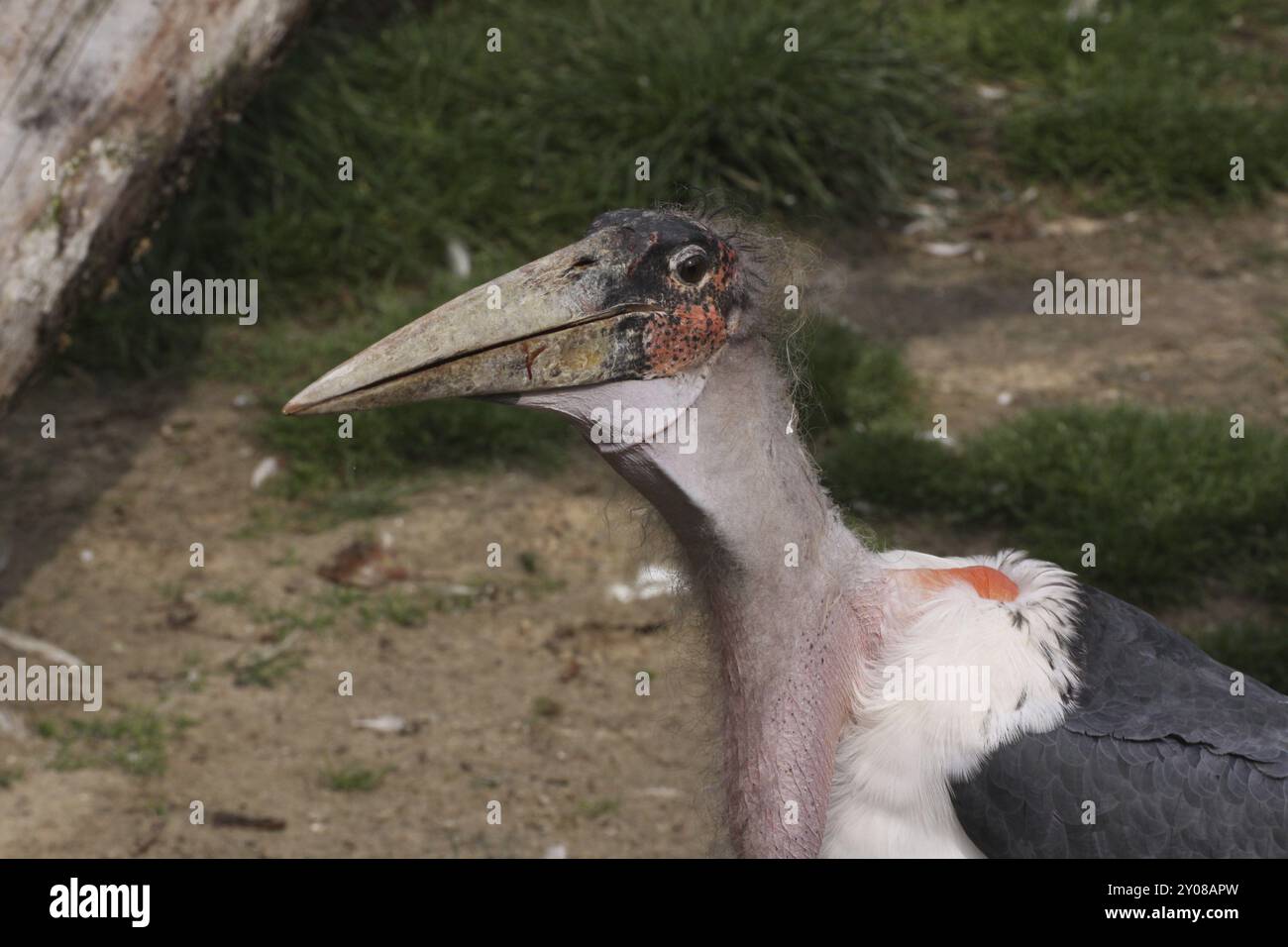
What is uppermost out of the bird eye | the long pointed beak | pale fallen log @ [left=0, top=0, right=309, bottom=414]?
pale fallen log @ [left=0, top=0, right=309, bottom=414]

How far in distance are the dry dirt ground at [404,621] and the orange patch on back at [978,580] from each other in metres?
0.41

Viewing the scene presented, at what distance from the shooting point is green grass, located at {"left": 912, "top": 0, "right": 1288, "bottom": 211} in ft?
23.1

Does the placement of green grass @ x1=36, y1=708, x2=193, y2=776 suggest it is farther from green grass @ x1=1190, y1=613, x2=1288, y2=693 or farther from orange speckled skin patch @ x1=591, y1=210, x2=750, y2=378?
green grass @ x1=1190, y1=613, x2=1288, y2=693

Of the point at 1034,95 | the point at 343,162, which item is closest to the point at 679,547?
the point at 343,162

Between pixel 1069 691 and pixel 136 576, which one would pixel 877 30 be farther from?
pixel 1069 691

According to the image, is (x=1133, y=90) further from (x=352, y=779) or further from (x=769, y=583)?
(x=769, y=583)

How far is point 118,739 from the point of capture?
429cm

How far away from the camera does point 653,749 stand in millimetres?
4375

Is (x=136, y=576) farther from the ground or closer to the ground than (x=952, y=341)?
closer to the ground

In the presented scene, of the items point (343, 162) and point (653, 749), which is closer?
point (653, 749)

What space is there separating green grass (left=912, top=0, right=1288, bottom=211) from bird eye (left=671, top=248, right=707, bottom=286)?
16.0 ft

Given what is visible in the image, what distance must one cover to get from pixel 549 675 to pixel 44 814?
1395 mm

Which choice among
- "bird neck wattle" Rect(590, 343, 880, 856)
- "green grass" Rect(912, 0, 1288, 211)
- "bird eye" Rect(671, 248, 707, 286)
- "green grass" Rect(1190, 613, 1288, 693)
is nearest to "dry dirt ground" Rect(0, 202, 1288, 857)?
"bird neck wattle" Rect(590, 343, 880, 856)
